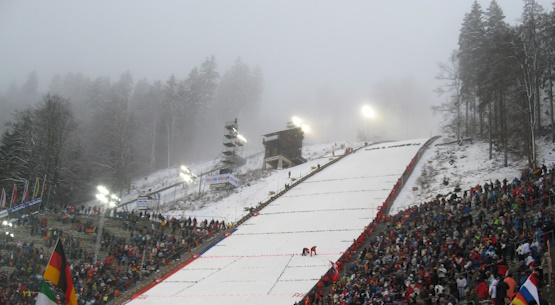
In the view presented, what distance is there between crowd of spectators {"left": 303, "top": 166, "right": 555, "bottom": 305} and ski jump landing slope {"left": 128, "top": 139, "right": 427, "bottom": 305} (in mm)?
2235

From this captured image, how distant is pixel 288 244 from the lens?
34.6m

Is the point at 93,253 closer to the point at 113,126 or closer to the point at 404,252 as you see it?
the point at 404,252

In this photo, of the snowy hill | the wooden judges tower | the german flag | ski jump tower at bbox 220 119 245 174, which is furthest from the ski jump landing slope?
ski jump tower at bbox 220 119 245 174

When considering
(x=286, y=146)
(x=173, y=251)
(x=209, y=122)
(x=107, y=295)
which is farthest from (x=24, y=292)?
(x=209, y=122)

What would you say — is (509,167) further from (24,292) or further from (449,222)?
(24,292)

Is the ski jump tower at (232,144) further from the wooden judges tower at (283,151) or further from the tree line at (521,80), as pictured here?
the tree line at (521,80)

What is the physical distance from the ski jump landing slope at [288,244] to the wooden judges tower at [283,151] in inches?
491

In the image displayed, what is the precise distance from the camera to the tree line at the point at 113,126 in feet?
190

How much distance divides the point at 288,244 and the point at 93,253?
12.9 meters

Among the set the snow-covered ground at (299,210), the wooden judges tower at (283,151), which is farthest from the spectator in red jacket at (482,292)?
the wooden judges tower at (283,151)

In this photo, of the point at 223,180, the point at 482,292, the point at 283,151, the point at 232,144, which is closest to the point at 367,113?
the point at 283,151

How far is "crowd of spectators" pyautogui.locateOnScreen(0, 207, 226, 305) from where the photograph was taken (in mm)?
30250

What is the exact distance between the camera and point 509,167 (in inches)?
1555

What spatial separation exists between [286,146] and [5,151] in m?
30.9
